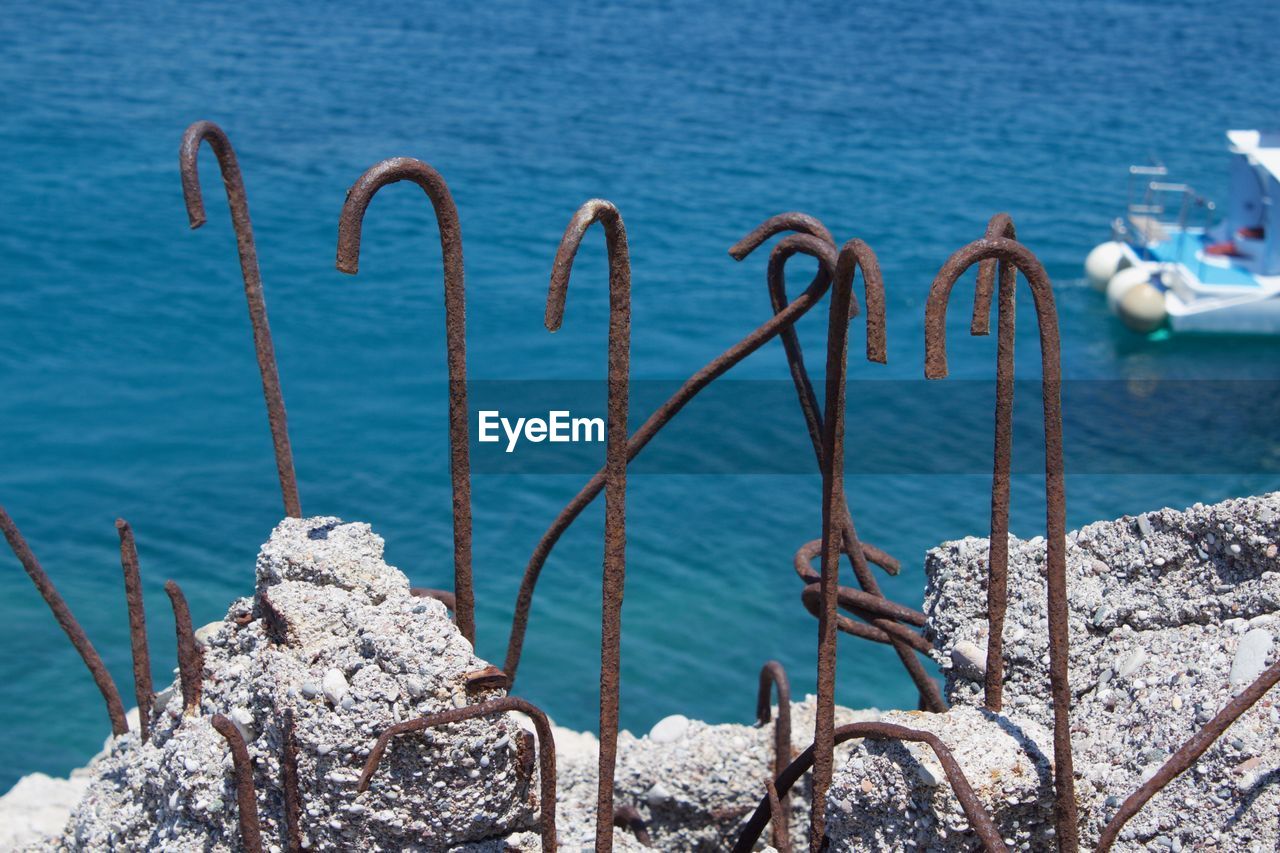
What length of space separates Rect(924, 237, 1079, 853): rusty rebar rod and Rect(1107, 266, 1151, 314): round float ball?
Answer: 14006 millimetres

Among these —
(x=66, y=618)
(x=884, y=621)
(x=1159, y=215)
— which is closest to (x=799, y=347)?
(x=884, y=621)

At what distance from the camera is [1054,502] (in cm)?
259

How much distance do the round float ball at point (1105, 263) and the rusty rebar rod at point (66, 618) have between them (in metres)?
14.8

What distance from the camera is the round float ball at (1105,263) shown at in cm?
1655

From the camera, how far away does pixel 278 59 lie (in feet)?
69.3

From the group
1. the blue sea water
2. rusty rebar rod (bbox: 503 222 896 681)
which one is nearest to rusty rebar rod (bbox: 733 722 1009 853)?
rusty rebar rod (bbox: 503 222 896 681)

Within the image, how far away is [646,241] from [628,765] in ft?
40.0

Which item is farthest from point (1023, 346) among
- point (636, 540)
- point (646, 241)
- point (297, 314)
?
point (297, 314)

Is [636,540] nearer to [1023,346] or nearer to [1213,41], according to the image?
[1023,346]

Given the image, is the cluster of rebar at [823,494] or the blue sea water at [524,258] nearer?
the cluster of rebar at [823,494]

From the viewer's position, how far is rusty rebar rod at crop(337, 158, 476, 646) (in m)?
2.70

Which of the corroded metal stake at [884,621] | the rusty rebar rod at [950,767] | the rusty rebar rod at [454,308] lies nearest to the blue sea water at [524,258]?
the corroded metal stake at [884,621]

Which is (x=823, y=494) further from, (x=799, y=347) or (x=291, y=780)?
(x=291, y=780)

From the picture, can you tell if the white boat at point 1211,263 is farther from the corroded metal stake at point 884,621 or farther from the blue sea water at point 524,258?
A: the corroded metal stake at point 884,621
